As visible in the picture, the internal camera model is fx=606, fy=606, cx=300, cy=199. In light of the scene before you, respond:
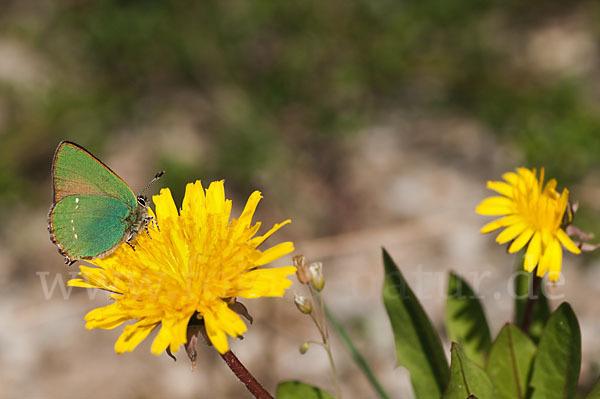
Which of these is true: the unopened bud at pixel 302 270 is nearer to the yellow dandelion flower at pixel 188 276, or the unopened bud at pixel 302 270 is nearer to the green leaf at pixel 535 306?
the yellow dandelion flower at pixel 188 276

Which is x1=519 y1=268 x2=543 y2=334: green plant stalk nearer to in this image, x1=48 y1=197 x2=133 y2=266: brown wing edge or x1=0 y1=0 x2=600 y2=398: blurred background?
x1=0 y1=0 x2=600 y2=398: blurred background

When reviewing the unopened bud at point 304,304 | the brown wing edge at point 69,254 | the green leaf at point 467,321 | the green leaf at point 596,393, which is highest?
the brown wing edge at point 69,254

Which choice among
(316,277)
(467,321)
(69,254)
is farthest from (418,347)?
(69,254)

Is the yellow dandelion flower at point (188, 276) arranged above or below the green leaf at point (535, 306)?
above

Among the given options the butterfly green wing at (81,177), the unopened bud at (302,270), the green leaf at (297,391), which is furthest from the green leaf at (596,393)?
the butterfly green wing at (81,177)

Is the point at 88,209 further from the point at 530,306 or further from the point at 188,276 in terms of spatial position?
the point at 530,306

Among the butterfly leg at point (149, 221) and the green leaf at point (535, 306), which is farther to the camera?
the green leaf at point (535, 306)

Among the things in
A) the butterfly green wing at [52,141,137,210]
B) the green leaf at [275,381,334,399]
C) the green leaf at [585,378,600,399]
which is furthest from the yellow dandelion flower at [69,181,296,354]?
the green leaf at [585,378,600,399]
